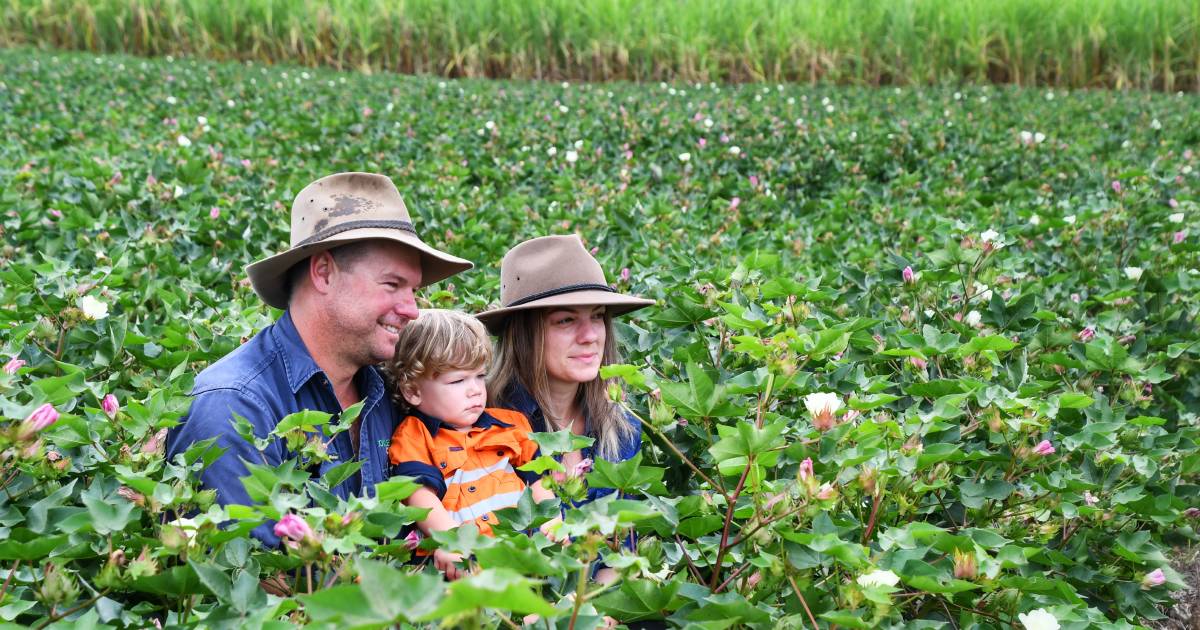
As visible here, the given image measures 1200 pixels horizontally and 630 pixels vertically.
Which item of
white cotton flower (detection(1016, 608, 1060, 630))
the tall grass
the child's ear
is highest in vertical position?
the tall grass

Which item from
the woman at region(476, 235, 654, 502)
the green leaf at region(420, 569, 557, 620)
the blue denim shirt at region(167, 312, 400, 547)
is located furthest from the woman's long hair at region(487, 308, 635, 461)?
the green leaf at region(420, 569, 557, 620)

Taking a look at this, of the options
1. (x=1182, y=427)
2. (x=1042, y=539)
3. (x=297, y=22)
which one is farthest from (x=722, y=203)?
(x=297, y=22)

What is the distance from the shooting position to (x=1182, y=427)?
9.18 feet

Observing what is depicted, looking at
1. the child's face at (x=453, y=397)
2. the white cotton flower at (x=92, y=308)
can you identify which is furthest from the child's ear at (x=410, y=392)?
the white cotton flower at (x=92, y=308)

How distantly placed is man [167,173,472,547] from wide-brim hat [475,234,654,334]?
10.3 inches

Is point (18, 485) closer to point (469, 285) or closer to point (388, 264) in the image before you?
point (388, 264)

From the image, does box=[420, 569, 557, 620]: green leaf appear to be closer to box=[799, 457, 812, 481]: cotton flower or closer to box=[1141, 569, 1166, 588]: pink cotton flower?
box=[799, 457, 812, 481]: cotton flower

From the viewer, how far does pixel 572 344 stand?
8.35 ft

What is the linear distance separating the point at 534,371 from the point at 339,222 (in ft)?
Answer: 2.14

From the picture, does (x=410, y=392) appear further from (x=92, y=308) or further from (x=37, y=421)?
(x=37, y=421)

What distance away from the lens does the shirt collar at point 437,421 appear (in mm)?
2385

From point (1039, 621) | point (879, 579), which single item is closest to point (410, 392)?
point (879, 579)

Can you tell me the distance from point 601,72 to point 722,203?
28.8 feet

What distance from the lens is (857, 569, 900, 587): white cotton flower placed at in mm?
1328
